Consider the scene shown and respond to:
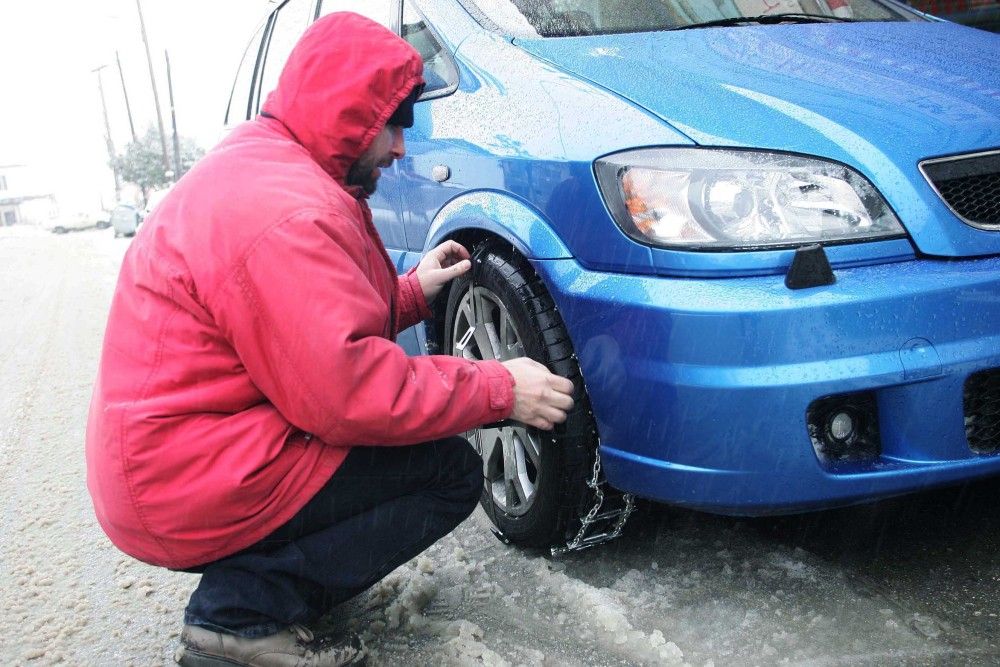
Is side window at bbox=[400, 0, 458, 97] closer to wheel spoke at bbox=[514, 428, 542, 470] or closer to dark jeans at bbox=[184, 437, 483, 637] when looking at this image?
wheel spoke at bbox=[514, 428, 542, 470]

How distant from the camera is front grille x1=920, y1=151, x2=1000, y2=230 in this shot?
1888mm

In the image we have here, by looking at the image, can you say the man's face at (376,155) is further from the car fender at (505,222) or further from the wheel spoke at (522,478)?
the wheel spoke at (522,478)

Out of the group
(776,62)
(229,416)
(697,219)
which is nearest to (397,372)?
(229,416)

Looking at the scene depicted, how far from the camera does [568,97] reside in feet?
6.88

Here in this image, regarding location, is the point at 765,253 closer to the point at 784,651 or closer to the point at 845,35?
the point at 784,651

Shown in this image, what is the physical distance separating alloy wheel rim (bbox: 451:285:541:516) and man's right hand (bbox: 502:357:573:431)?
0.33 m

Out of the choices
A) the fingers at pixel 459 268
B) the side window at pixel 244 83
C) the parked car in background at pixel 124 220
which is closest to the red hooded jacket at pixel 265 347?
the fingers at pixel 459 268

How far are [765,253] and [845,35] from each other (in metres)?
1.05

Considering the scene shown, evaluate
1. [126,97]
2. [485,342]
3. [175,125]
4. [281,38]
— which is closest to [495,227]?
[485,342]

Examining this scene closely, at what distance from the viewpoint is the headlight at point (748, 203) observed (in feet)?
6.01

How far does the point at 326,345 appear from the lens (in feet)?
5.24

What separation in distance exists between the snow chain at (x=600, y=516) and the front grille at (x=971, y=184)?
923 millimetres

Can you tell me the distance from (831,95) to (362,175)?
1.02 m

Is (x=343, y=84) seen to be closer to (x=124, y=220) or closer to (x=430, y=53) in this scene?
(x=430, y=53)
